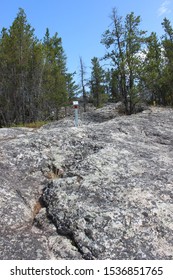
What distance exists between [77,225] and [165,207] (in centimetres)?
131

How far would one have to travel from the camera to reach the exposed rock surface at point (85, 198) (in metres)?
3.77

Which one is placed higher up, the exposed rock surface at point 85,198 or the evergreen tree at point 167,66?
the evergreen tree at point 167,66

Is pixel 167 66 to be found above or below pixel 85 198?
above

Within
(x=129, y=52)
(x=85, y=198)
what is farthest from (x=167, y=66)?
(x=85, y=198)

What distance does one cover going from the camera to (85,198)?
4504 mm

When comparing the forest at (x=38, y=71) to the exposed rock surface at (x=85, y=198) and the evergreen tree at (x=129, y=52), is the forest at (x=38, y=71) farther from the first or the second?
the exposed rock surface at (x=85, y=198)

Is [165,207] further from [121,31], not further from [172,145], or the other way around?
[121,31]

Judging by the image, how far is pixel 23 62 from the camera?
2373cm

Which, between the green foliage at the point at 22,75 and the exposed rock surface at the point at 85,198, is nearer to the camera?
the exposed rock surface at the point at 85,198

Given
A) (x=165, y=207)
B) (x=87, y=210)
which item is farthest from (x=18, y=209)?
(x=165, y=207)

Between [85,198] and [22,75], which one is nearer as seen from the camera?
[85,198]

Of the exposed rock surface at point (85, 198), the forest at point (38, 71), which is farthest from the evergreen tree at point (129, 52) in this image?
the exposed rock surface at point (85, 198)

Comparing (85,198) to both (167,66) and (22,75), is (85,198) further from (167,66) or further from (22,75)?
(167,66)

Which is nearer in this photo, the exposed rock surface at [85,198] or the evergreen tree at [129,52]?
the exposed rock surface at [85,198]
